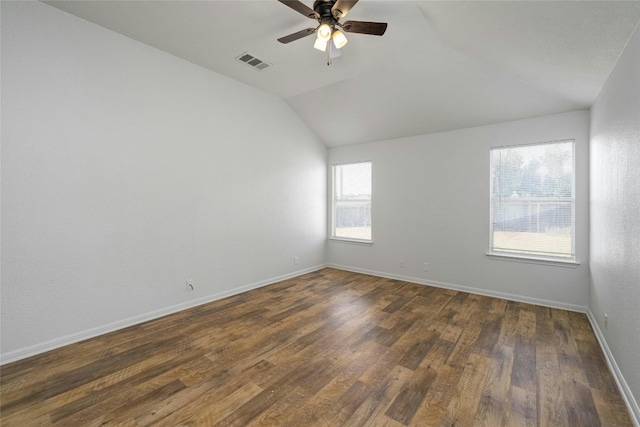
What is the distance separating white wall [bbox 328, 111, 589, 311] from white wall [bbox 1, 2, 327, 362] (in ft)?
7.21

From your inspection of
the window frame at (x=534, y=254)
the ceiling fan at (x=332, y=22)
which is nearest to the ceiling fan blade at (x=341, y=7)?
the ceiling fan at (x=332, y=22)

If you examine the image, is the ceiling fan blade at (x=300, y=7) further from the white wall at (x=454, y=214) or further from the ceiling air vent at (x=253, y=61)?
the white wall at (x=454, y=214)

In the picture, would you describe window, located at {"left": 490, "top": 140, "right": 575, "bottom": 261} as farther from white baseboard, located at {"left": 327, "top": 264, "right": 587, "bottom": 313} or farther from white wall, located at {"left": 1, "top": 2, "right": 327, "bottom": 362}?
white wall, located at {"left": 1, "top": 2, "right": 327, "bottom": 362}

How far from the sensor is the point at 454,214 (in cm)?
435

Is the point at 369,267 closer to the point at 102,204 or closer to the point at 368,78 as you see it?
the point at 368,78

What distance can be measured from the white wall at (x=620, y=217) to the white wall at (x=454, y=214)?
0.63 meters

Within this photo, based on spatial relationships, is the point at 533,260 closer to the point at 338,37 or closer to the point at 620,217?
the point at 620,217

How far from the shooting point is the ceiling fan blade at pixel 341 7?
213cm

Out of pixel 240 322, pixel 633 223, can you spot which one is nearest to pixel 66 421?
pixel 240 322

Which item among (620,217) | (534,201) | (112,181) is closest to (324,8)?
(112,181)

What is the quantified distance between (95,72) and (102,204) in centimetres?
135

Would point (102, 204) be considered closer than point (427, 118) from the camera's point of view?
Yes

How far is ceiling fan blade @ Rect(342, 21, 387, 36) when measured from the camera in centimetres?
229

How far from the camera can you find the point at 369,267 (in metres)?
5.29
